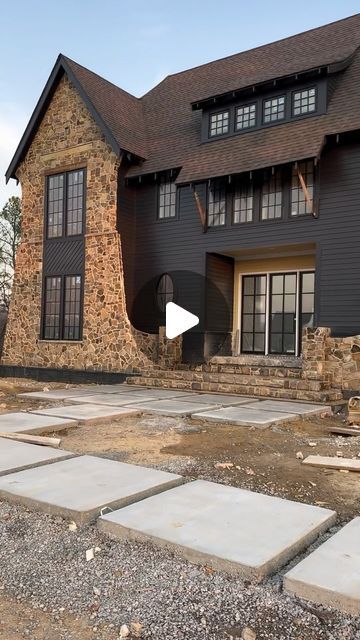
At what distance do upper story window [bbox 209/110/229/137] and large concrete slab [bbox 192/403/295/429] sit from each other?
9574 mm

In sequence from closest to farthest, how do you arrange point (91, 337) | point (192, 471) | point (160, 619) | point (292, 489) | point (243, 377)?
point (160, 619), point (292, 489), point (192, 471), point (243, 377), point (91, 337)

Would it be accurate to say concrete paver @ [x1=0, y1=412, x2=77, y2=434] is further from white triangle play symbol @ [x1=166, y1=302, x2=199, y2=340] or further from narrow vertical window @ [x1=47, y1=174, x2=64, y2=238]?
narrow vertical window @ [x1=47, y1=174, x2=64, y2=238]

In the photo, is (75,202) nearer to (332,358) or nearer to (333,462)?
(332,358)

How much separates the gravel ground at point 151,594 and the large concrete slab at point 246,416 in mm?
4466

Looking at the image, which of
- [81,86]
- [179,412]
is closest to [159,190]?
[81,86]

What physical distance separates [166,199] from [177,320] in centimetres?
391

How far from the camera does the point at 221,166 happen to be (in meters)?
14.0

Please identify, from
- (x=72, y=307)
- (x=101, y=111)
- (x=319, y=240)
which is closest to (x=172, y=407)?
(x=319, y=240)

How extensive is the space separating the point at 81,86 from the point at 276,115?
6.29m

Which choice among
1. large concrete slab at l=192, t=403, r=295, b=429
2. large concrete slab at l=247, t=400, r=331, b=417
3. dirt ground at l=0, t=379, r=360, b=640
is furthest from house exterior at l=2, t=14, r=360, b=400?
dirt ground at l=0, t=379, r=360, b=640

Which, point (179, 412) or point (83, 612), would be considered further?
point (179, 412)

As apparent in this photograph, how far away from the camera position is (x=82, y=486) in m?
4.08

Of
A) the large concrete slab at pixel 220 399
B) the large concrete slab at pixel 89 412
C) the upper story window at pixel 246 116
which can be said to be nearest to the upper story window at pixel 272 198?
the upper story window at pixel 246 116

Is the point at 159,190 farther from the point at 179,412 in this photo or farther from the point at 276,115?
the point at 179,412
